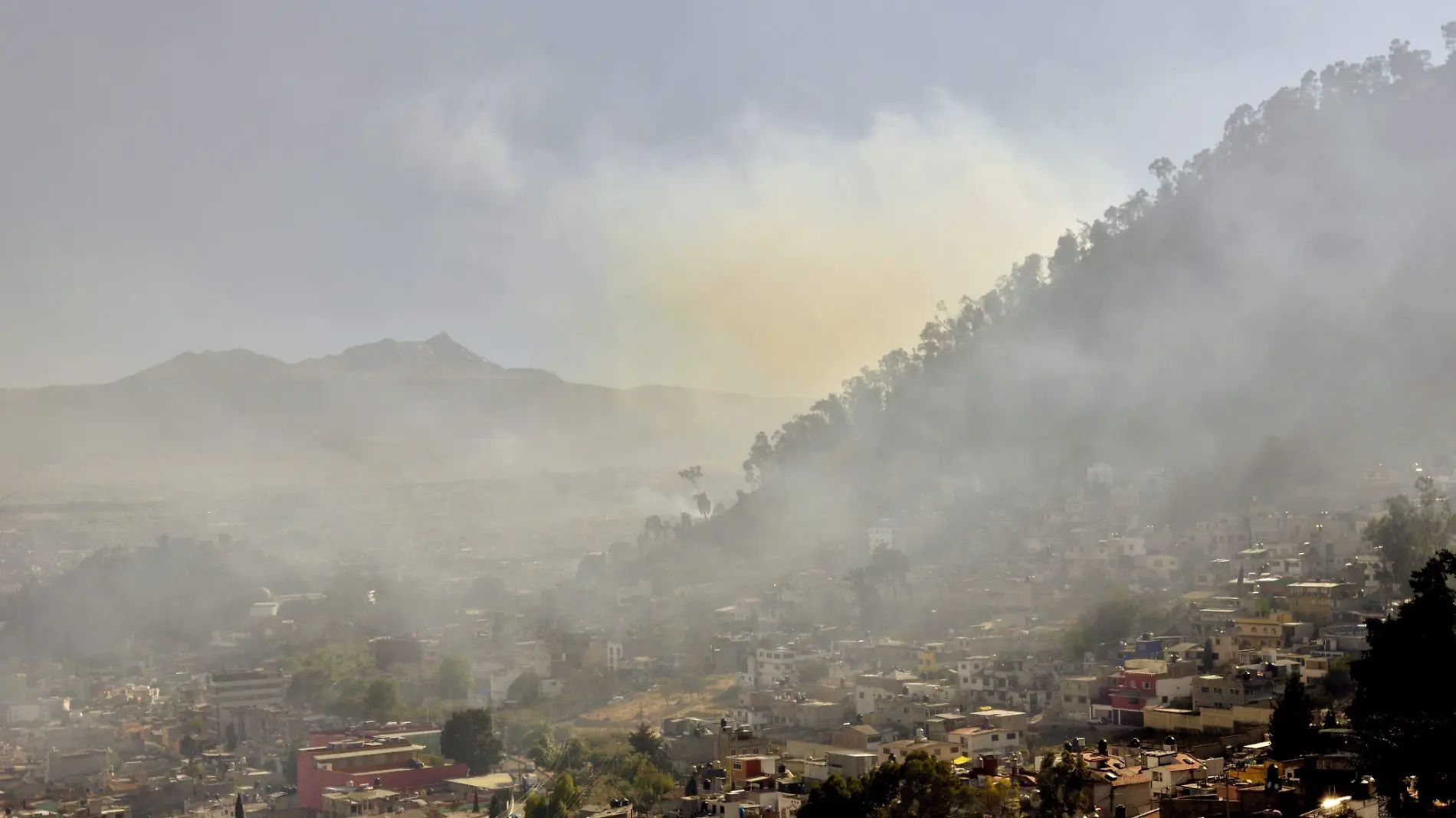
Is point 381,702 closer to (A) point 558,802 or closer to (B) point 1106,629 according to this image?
(A) point 558,802

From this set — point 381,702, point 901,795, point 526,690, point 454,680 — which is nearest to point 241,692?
point 454,680

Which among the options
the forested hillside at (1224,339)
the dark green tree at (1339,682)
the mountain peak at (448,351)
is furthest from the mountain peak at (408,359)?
the dark green tree at (1339,682)

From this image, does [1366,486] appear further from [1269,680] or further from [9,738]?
[9,738]

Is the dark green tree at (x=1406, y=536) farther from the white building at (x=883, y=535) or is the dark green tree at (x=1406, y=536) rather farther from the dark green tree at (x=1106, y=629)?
the white building at (x=883, y=535)

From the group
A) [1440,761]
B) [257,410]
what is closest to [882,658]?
[1440,761]

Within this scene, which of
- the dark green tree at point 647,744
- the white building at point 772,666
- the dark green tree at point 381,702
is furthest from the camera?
the dark green tree at point 381,702

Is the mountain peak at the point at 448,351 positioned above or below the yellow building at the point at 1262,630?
above

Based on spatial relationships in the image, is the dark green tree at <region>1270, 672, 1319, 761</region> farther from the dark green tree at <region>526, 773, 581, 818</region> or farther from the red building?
the red building
